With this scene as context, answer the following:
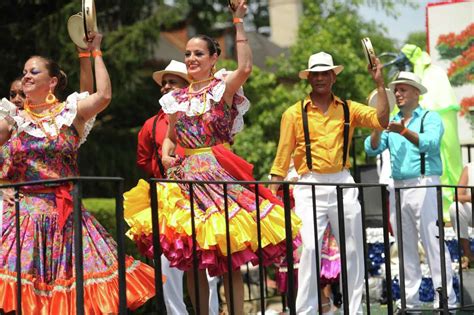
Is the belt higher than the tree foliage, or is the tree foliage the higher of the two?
the tree foliage

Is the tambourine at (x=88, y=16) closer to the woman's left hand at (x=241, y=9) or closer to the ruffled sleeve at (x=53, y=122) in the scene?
the ruffled sleeve at (x=53, y=122)

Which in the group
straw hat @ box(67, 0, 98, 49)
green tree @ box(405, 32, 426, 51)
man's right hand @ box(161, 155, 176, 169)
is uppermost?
green tree @ box(405, 32, 426, 51)

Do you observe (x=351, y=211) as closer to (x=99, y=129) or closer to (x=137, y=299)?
(x=137, y=299)

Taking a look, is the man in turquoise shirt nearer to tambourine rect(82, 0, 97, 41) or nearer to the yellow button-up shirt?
the yellow button-up shirt

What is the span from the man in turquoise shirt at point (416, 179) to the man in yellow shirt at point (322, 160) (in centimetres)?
65

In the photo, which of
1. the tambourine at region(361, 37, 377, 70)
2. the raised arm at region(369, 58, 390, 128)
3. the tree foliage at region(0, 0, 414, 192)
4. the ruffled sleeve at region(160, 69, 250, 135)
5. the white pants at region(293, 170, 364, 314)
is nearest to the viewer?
the ruffled sleeve at region(160, 69, 250, 135)

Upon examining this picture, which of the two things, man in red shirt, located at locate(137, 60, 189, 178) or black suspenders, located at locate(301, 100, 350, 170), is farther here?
man in red shirt, located at locate(137, 60, 189, 178)

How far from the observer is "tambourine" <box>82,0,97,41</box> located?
5930mm

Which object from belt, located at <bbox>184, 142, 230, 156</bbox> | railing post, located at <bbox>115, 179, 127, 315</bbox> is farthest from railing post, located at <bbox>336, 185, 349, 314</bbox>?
railing post, located at <bbox>115, 179, 127, 315</bbox>

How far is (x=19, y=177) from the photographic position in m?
6.31

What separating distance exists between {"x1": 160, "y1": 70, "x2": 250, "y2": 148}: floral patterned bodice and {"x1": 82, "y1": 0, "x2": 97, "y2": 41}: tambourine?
1.05 metres

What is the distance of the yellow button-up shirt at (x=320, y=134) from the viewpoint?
308 inches

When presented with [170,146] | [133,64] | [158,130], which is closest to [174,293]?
[170,146]

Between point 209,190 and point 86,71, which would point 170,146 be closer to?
point 209,190
